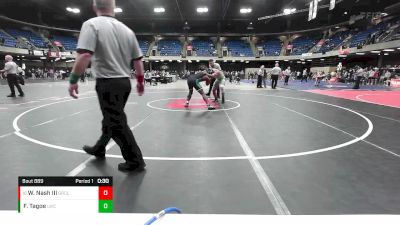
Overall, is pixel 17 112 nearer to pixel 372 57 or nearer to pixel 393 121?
pixel 393 121

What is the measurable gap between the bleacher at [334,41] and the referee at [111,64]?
4063cm

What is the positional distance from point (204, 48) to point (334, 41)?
2018cm

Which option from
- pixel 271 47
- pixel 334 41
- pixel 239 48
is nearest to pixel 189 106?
pixel 334 41

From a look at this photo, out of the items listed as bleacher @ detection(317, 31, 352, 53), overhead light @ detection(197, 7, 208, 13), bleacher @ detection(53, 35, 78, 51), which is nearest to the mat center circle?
overhead light @ detection(197, 7, 208, 13)

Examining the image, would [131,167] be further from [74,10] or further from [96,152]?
[74,10]

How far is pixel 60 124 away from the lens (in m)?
5.70

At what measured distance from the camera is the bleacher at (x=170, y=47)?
46.6m

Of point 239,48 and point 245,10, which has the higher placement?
point 245,10

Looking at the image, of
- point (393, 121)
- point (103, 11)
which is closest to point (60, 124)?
point (103, 11)

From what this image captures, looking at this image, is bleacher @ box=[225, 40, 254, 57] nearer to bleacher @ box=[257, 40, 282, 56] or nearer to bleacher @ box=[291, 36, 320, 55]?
bleacher @ box=[257, 40, 282, 56]

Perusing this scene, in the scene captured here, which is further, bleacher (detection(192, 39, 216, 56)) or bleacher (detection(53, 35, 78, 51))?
bleacher (detection(192, 39, 216, 56))

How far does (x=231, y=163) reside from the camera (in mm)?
3402

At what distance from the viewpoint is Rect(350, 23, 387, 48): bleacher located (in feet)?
109
